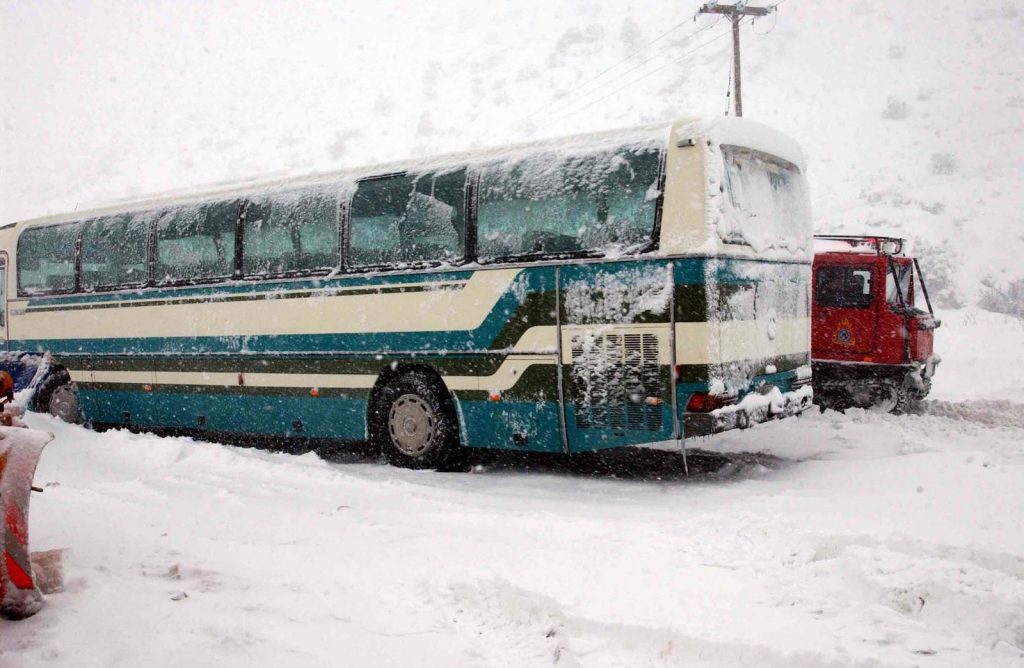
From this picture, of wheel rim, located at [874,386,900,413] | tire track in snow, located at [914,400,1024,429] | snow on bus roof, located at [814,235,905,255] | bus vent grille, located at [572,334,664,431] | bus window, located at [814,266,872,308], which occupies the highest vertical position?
snow on bus roof, located at [814,235,905,255]

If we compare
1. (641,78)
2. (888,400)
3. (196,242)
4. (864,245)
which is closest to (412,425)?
(196,242)

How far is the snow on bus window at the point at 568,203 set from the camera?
7.99m

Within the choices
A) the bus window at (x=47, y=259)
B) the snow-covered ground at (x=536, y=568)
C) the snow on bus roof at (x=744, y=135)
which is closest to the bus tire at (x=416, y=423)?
the snow-covered ground at (x=536, y=568)

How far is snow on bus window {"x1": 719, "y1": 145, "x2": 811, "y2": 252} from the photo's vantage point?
8.03 metres

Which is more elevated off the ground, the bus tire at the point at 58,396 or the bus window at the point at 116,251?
the bus window at the point at 116,251

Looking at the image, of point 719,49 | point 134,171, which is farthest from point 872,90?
point 134,171

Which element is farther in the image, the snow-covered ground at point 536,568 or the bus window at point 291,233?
the bus window at point 291,233

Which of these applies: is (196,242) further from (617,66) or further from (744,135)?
(617,66)

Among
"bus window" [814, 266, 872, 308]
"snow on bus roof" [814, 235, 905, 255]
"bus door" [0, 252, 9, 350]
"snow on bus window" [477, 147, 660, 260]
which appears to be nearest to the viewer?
"snow on bus window" [477, 147, 660, 260]

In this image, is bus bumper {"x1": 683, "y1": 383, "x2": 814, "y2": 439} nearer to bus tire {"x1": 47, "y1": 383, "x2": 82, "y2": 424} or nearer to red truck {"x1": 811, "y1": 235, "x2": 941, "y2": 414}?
red truck {"x1": 811, "y1": 235, "x2": 941, "y2": 414}

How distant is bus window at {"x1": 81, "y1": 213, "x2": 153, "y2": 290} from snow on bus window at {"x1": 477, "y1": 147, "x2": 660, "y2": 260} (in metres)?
5.55

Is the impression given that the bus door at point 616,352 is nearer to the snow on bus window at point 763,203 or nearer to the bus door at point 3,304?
the snow on bus window at point 763,203

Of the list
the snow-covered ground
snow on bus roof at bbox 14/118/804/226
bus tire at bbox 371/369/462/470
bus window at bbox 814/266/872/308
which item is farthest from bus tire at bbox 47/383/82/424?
bus window at bbox 814/266/872/308

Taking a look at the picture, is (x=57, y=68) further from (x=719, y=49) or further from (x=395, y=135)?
(x=719, y=49)
